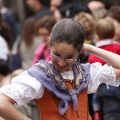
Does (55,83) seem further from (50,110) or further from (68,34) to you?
(68,34)

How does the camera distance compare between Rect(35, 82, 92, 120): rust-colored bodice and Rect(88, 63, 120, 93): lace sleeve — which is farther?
Rect(88, 63, 120, 93): lace sleeve

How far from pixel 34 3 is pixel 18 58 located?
2.32 metres

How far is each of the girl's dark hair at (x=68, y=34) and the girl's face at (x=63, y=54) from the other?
0.03 meters

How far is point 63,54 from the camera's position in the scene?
11.5ft

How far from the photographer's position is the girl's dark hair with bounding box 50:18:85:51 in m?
3.52

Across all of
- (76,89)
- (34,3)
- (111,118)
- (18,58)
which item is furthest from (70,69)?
(34,3)

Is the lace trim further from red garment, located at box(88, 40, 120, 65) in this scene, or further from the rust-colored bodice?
red garment, located at box(88, 40, 120, 65)

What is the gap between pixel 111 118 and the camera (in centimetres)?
494

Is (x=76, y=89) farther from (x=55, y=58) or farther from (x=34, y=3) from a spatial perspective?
(x=34, y=3)

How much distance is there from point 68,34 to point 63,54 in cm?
15

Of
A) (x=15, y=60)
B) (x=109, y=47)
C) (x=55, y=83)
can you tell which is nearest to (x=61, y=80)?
(x=55, y=83)

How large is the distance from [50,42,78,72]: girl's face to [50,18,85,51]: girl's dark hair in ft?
0.10

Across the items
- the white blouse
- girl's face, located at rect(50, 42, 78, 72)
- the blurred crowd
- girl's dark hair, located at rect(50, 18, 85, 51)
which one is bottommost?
the blurred crowd

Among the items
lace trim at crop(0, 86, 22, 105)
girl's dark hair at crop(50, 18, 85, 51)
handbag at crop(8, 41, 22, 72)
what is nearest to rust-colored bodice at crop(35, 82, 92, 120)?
lace trim at crop(0, 86, 22, 105)
